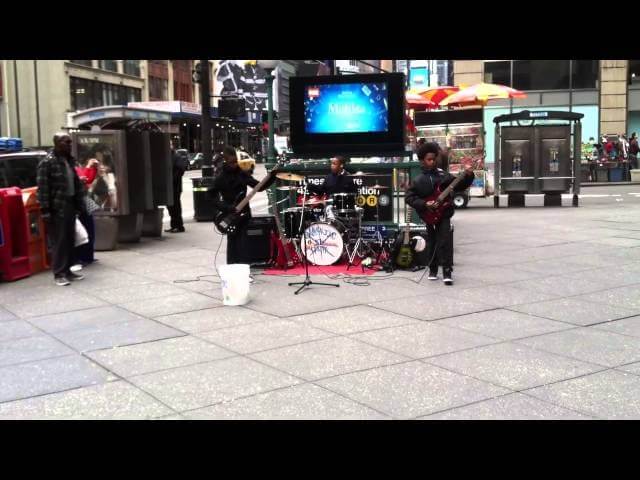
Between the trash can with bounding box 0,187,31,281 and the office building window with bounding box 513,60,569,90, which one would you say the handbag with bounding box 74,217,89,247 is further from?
the office building window with bounding box 513,60,569,90

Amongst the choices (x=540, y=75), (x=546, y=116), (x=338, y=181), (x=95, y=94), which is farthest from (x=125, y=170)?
(x=95, y=94)

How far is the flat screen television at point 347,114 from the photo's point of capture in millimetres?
12078

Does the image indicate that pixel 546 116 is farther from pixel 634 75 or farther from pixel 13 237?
pixel 634 75

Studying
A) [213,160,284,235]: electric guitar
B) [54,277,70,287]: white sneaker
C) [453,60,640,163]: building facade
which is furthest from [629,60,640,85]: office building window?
[54,277,70,287]: white sneaker

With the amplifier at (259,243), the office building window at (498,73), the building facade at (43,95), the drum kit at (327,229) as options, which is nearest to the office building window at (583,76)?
the office building window at (498,73)

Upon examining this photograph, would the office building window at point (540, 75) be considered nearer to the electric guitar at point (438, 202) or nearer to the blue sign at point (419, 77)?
the blue sign at point (419, 77)

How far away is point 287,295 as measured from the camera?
353 inches

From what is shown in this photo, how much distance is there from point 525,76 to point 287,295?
2799 cm

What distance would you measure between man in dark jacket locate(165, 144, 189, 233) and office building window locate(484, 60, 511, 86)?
2122 cm

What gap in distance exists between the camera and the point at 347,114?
40.0 ft

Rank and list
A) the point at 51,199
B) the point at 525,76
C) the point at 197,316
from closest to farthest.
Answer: the point at 197,316 → the point at 51,199 → the point at 525,76
